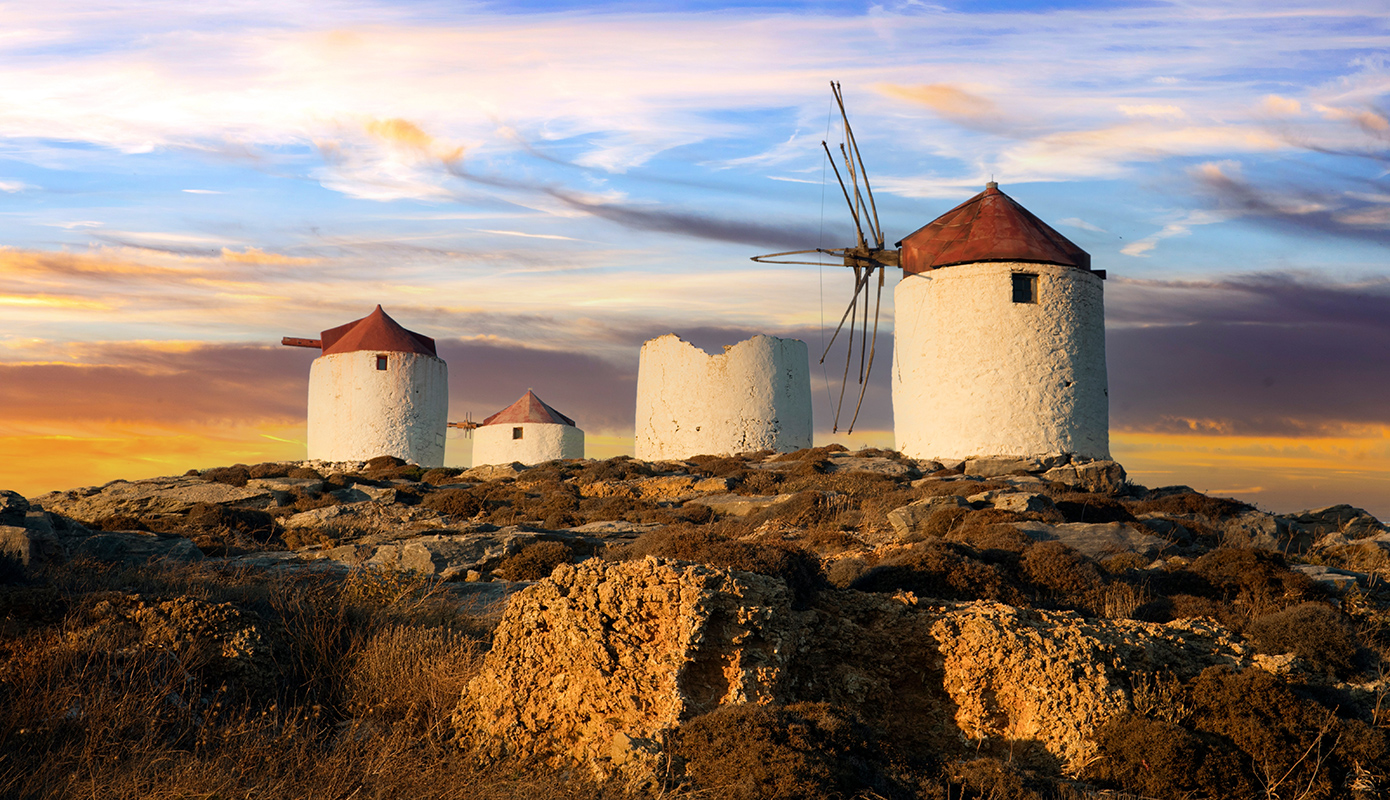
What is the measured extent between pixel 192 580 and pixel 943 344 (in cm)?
1729

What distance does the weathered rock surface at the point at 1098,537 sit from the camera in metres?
12.6

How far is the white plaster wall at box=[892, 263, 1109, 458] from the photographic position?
869 inches

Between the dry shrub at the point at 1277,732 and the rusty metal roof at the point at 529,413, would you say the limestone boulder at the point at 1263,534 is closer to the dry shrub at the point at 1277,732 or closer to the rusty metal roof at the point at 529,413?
the dry shrub at the point at 1277,732

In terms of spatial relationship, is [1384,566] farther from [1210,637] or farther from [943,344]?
[943,344]

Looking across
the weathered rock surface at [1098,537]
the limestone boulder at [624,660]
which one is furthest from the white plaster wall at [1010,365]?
the limestone boulder at [624,660]

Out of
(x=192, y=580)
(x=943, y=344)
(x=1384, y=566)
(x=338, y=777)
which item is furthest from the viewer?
(x=943, y=344)

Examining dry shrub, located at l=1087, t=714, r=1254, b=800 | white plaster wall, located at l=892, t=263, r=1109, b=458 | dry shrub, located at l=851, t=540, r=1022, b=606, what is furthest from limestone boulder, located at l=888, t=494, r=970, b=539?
white plaster wall, located at l=892, t=263, r=1109, b=458

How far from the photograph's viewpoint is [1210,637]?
7633 mm

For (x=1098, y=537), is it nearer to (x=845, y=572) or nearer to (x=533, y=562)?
(x=845, y=572)

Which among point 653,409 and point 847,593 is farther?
point 653,409

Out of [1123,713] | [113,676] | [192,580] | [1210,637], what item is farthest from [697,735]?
[192,580]

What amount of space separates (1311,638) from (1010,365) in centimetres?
1450

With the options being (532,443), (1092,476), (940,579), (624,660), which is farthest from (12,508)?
(532,443)

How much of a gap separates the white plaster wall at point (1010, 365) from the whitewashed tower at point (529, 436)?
21384 mm
